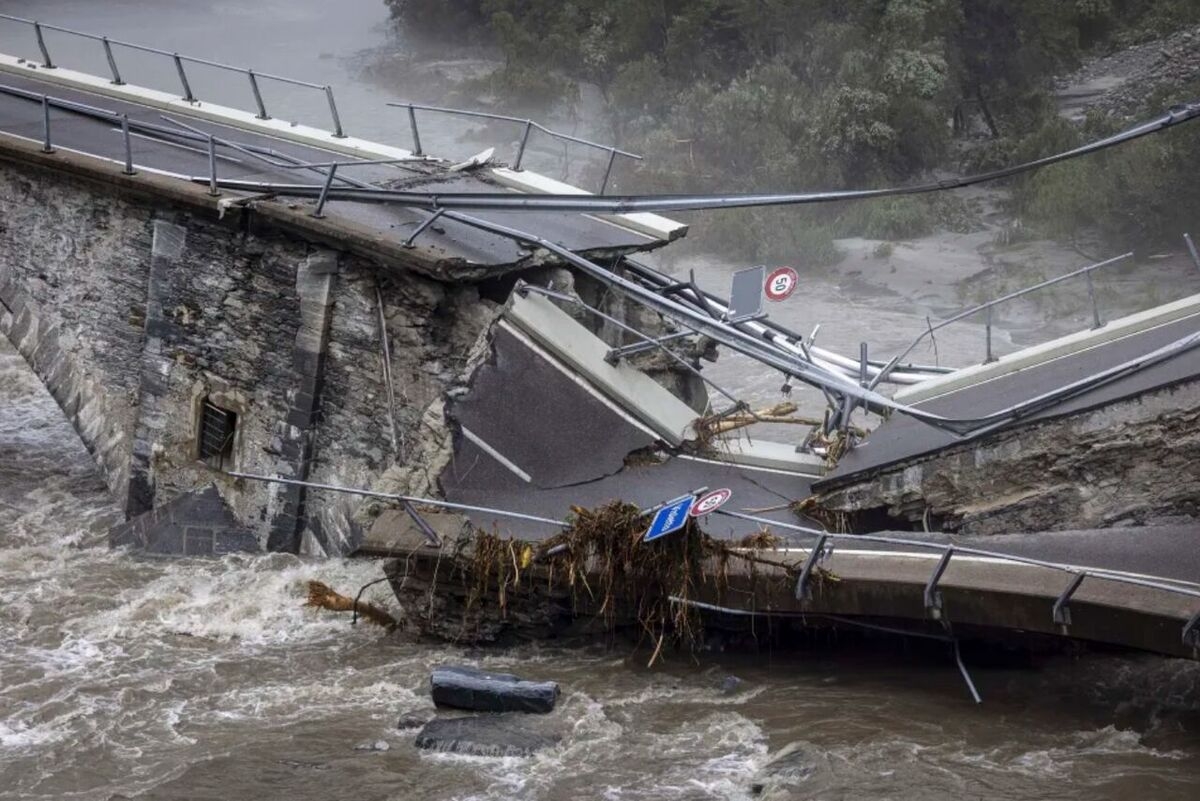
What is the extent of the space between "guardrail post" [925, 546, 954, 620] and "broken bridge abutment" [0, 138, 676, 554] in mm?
3713

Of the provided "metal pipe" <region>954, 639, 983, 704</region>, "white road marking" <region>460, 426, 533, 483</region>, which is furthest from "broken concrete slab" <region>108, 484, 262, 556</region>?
"metal pipe" <region>954, 639, 983, 704</region>

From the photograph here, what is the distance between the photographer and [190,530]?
13289mm

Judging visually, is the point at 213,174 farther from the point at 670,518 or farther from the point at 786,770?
the point at 786,770

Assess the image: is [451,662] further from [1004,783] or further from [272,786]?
[1004,783]

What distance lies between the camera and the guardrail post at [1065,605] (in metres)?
8.10

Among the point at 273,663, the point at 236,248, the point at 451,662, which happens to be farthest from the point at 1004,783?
the point at 236,248

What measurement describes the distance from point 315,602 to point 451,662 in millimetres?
1670

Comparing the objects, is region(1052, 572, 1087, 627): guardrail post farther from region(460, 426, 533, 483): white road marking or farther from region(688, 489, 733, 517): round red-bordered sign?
region(460, 426, 533, 483): white road marking

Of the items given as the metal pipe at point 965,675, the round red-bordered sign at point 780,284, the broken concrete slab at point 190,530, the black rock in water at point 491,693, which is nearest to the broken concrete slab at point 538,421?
the round red-bordered sign at point 780,284

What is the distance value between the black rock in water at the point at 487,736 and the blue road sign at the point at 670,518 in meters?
1.27

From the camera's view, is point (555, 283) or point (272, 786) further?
point (555, 283)

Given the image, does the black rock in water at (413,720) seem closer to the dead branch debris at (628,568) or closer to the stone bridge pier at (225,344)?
the dead branch debris at (628,568)

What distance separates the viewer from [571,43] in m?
30.4

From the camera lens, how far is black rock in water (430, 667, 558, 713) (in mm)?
9000
